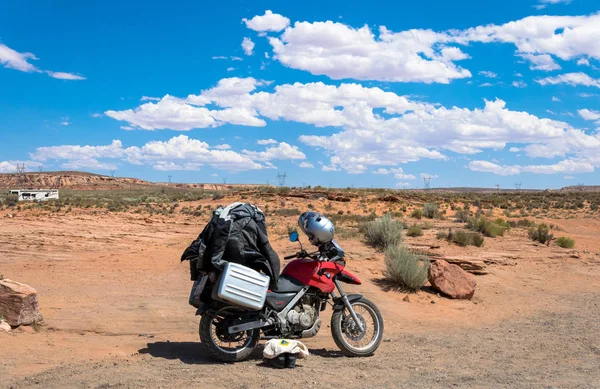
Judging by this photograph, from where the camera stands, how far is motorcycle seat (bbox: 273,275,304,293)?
6.61 meters

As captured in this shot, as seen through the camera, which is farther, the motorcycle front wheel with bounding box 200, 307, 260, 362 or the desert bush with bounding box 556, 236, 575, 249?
the desert bush with bounding box 556, 236, 575, 249

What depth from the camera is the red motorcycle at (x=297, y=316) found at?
6.34 meters

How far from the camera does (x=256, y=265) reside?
6.44 metres

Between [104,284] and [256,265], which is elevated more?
[256,265]

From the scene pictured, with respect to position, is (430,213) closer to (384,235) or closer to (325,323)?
(384,235)

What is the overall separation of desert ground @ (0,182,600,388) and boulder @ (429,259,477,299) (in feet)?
0.70

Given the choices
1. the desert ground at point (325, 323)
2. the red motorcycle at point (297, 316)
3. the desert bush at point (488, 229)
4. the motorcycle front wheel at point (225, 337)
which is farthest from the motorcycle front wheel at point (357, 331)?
the desert bush at point (488, 229)

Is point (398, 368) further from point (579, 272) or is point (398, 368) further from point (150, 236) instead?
point (150, 236)

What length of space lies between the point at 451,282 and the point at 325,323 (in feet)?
12.8

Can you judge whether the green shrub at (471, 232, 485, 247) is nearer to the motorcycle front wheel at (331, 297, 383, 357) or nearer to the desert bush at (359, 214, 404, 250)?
the desert bush at (359, 214, 404, 250)

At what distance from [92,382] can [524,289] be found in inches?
428

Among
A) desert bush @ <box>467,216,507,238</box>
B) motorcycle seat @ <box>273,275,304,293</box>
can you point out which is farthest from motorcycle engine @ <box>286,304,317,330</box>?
desert bush @ <box>467,216,507,238</box>

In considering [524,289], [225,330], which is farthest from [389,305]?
[225,330]

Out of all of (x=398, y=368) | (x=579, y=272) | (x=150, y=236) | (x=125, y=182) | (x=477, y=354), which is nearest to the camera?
(x=398, y=368)
